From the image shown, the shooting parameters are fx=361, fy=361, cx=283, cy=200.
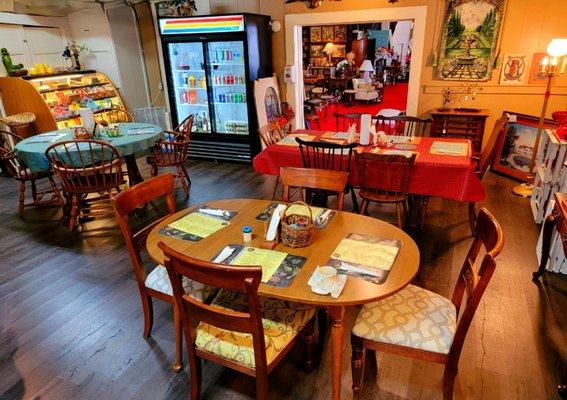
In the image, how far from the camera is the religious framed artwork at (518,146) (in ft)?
13.8

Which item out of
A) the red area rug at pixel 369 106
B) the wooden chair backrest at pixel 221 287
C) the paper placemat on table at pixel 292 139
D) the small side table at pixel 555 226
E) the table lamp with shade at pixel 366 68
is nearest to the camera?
the wooden chair backrest at pixel 221 287

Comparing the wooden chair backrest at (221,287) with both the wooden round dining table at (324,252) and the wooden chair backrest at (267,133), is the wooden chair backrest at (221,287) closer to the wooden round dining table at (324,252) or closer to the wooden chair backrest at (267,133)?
the wooden round dining table at (324,252)

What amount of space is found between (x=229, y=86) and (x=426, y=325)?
4523 millimetres

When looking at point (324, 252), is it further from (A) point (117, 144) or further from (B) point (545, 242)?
(A) point (117, 144)

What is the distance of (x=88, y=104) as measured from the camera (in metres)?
5.33

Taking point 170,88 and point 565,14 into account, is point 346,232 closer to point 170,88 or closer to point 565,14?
point 565,14

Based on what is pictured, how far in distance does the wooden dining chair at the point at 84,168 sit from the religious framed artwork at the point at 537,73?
15.0ft

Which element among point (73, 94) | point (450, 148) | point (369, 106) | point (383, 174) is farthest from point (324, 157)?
point (369, 106)

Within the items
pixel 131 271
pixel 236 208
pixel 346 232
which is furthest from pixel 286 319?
pixel 131 271

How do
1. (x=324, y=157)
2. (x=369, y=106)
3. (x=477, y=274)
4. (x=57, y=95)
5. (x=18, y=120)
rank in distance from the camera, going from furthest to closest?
(x=369, y=106) < (x=57, y=95) < (x=18, y=120) < (x=324, y=157) < (x=477, y=274)

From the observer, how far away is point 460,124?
4.30 metres

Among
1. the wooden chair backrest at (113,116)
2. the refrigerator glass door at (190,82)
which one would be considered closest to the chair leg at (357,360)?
the refrigerator glass door at (190,82)

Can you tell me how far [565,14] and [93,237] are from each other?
17.5 feet

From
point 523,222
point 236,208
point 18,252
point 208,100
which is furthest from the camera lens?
point 208,100
